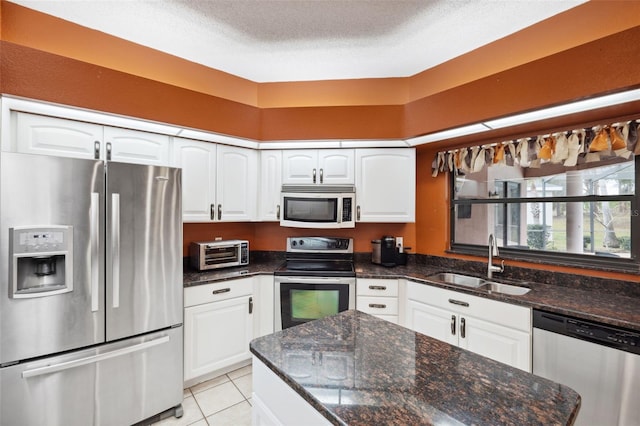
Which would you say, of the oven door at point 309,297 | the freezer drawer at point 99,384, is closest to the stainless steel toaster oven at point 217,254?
the oven door at point 309,297

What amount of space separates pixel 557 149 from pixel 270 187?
8.09ft

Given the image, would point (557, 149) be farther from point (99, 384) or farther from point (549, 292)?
point (99, 384)

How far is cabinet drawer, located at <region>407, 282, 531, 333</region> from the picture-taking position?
1.85 meters

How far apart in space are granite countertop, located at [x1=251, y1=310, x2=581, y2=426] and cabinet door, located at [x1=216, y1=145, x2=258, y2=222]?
175 cm

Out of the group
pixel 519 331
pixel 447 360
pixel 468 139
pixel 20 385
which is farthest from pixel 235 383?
pixel 468 139

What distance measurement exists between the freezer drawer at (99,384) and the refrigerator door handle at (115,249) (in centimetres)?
32

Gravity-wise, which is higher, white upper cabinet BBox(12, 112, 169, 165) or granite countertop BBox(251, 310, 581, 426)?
white upper cabinet BBox(12, 112, 169, 165)

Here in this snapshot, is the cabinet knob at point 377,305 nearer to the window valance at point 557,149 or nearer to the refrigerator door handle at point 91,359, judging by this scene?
the window valance at point 557,149

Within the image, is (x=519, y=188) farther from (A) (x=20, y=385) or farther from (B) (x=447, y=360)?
(A) (x=20, y=385)

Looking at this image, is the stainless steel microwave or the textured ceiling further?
the stainless steel microwave

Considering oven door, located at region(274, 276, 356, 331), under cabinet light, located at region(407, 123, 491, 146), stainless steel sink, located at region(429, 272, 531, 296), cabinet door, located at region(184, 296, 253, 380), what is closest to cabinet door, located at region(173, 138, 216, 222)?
cabinet door, located at region(184, 296, 253, 380)

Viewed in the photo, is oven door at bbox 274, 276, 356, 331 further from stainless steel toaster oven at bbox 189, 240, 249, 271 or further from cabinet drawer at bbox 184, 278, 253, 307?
stainless steel toaster oven at bbox 189, 240, 249, 271

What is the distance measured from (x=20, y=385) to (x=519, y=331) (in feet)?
9.59

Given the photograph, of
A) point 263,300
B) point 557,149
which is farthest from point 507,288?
point 263,300
